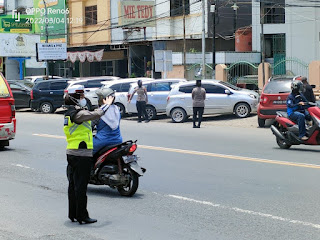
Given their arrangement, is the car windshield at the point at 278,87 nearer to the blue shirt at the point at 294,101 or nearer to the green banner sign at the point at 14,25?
the blue shirt at the point at 294,101

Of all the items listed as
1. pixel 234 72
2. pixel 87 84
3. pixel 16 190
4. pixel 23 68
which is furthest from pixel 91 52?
pixel 16 190

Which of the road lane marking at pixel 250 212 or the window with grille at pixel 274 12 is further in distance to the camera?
the window with grille at pixel 274 12

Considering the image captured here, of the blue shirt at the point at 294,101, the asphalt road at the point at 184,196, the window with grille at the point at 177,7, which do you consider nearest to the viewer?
the asphalt road at the point at 184,196

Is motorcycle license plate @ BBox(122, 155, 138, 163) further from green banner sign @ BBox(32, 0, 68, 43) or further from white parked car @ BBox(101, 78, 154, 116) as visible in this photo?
green banner sign @ BBox(32, 0, 68, 43)

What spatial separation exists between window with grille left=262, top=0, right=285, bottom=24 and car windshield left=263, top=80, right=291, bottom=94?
20.6m

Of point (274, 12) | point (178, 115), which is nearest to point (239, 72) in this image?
→ point (274, 12)

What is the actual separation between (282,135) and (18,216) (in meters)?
8.01

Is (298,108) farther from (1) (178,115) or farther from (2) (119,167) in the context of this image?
(1) (178,115)

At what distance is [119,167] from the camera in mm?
9281

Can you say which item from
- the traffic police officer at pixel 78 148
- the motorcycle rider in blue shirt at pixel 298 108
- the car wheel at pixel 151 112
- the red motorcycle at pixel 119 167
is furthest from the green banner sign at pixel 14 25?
the traffic police officer at pixel 78 148

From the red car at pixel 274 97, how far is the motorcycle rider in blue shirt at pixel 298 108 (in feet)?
21.6

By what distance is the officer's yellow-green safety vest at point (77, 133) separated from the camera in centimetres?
764

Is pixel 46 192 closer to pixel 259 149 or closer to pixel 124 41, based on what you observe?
pixel 259 149

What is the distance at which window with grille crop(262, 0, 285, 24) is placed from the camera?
4106 centimetres
